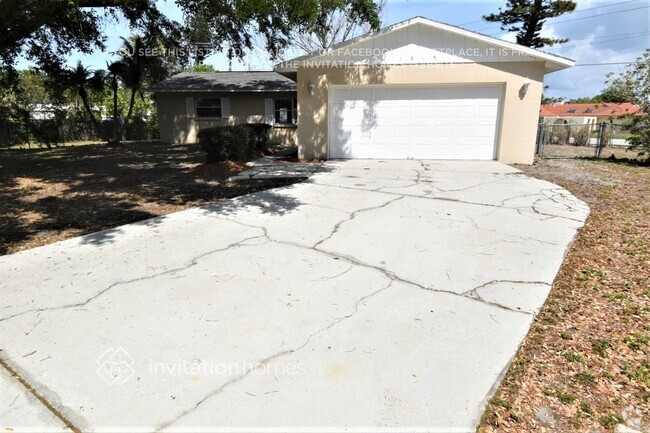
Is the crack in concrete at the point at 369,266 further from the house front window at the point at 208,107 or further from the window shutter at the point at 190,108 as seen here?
the window shutter at the point at 190,108

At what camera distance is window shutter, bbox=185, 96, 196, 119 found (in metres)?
18.2

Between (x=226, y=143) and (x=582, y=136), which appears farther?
(x=582, y=136)

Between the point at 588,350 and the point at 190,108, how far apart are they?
61.8 feet

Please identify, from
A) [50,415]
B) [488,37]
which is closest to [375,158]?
[488,37]

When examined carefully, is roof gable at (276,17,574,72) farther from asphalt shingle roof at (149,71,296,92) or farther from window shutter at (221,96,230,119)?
window shutter at (221,96,230,119)

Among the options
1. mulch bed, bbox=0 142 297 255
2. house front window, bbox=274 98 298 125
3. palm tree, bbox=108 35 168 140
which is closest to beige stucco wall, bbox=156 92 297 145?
house front window, bbox=274 98 298 125

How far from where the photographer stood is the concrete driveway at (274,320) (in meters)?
2.08

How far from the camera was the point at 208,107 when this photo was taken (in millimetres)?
18391

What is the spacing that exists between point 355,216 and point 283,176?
12.2 feet

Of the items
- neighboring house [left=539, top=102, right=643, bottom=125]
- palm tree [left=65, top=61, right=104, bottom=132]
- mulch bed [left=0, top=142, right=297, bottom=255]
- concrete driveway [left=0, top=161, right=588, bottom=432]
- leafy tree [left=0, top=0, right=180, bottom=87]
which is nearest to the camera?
concrete driveway [left=0, top=161, right=588, bottom=432]

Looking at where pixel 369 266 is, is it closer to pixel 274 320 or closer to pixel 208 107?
pixel 274 320

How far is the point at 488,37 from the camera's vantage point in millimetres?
9961

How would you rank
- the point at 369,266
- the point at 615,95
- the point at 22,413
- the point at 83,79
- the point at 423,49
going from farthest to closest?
the point at 83,79, the point at 615,95, the point at 423,49, the point at 369,266, the point at 22,413

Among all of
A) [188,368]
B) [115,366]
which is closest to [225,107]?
[115,366]
